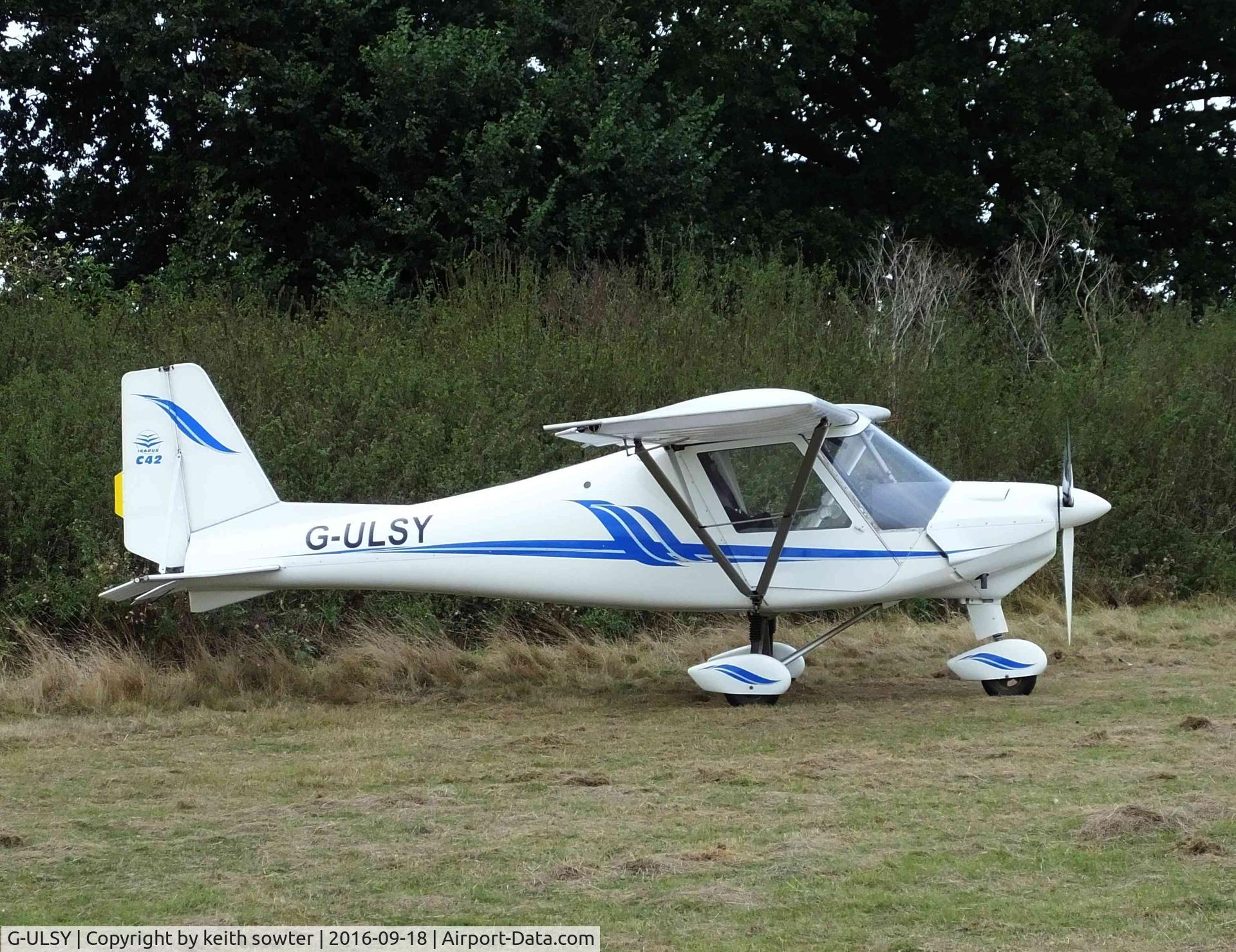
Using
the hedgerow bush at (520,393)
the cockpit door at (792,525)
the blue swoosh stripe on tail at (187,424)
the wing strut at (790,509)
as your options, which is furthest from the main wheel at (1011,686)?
the blue swoosh stripe on tail at (187,424)

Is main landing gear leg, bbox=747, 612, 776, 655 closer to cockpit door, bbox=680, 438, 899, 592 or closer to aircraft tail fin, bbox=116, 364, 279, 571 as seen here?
cockpit door, bbox=680, 438, 899, 592

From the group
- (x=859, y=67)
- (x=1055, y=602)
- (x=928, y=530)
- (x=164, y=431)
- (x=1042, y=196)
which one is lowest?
(x=1055, y=602)

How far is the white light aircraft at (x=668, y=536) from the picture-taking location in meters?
9.01

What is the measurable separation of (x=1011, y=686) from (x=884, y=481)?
1.62m

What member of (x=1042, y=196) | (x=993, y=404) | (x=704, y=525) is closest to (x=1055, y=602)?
(x=993, y=404)

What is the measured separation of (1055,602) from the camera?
13820 mm

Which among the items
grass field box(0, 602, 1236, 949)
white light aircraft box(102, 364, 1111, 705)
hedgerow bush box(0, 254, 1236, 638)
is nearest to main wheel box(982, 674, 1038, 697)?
white light aircraft box(102, 364, 1111, 705)

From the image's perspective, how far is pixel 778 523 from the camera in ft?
29.3

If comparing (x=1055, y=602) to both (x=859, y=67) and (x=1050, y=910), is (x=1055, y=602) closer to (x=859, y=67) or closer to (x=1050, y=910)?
(x=1050, y=910)

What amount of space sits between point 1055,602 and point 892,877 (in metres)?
9.52

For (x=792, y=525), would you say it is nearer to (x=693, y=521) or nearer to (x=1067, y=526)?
(x=693, y=521)
